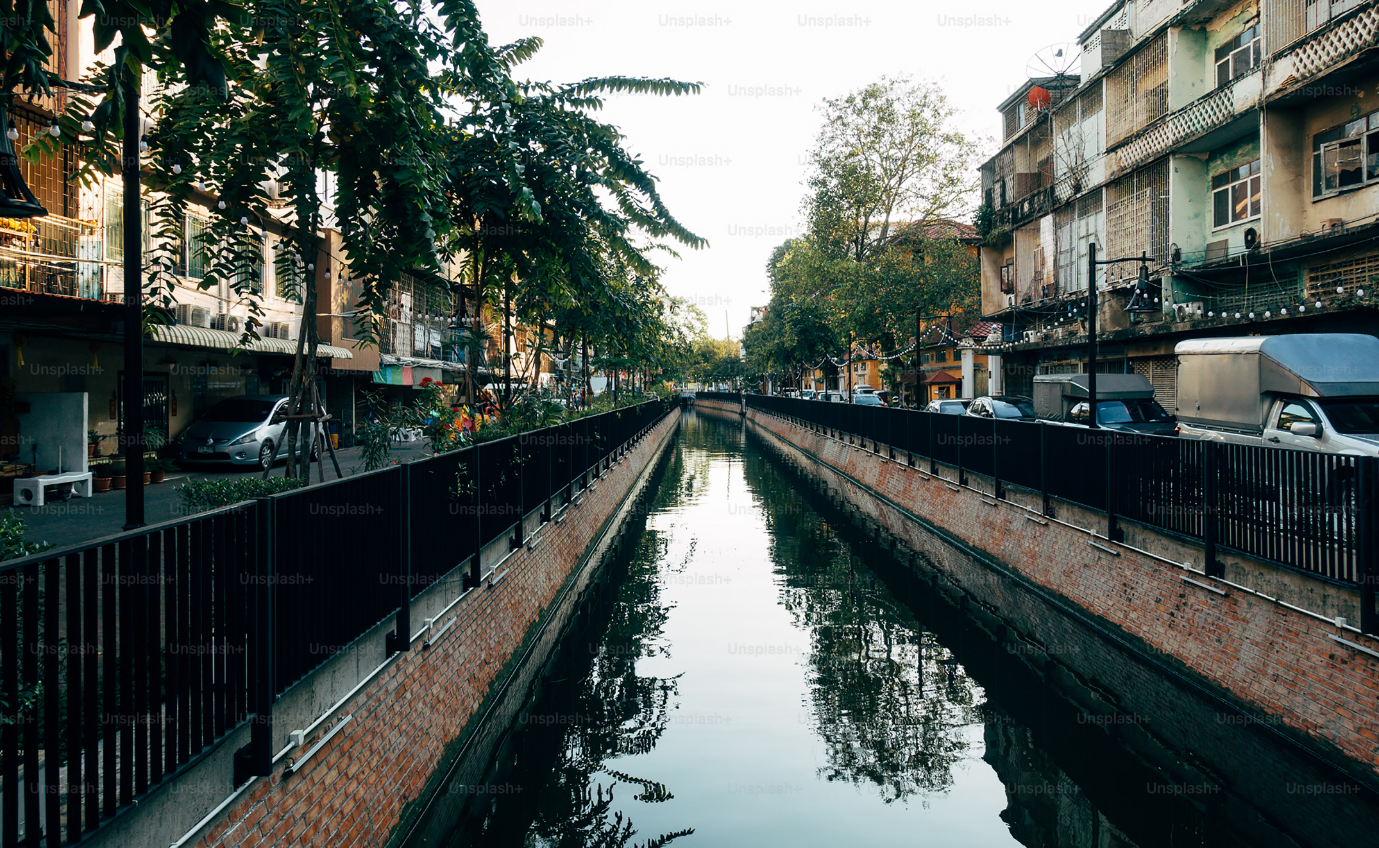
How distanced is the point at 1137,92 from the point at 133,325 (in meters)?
34.1

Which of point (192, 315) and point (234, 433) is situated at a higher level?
point (192, 315)

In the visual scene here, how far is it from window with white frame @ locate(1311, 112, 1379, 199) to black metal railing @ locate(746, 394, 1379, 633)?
13.7 m

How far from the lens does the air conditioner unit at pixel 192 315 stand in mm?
19047

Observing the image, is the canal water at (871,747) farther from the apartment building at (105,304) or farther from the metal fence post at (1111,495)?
the apartment building at (105,304)

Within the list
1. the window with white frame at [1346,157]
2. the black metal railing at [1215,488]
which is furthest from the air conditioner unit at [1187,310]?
the black metal railing at [1215,488]

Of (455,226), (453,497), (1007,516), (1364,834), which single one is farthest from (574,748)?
(1007,516)

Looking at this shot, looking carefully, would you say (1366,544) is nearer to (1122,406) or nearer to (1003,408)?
(1122,406)

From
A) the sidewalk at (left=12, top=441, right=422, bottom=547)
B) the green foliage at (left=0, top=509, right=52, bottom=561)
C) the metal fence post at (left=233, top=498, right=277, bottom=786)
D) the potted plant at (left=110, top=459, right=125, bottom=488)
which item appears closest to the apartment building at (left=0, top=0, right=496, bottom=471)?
the potted plant at (left=110, top=459, right=125, bottom=488)

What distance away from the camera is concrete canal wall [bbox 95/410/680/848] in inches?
147

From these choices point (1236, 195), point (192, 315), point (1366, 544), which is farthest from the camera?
point (1236, 195)

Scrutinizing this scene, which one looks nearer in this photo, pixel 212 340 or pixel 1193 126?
pixel 212 340

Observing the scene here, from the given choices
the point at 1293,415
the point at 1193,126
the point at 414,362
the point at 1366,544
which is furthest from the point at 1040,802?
the point at 414,362

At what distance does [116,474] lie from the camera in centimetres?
1627

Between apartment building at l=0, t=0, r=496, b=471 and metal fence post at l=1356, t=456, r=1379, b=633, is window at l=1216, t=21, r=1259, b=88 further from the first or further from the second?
apartment building at l=0, t=0, r=496, b=471
